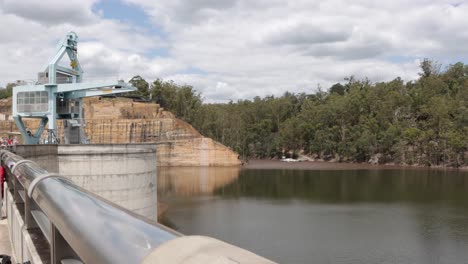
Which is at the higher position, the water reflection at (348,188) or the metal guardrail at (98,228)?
the metal guardrail at (98,228)

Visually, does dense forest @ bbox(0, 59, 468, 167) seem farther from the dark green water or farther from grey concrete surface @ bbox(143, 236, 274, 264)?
grey concrete surface @ bbox(143, 236, 274, 264)

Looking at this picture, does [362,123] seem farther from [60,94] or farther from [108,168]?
[108,168]

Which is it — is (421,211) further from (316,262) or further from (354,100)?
(354,100)

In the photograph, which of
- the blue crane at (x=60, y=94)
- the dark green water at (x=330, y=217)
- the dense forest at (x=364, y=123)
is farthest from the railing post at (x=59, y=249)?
the dense forest at (x=364, y=123)

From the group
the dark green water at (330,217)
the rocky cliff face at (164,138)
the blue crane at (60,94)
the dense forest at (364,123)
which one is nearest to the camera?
the dark green water at (330,217)

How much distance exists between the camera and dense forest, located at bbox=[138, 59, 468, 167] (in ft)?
255

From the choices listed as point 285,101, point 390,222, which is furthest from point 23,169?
point 285,101

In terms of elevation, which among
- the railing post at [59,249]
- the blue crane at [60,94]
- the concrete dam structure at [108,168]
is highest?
the blue crane at [60,94]

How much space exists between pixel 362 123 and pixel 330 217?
59702 millimetres

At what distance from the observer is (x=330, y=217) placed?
30750mm

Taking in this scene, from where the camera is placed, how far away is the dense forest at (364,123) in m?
77.9

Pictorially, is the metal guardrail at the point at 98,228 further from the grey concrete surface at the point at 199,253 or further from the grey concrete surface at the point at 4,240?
the grey concrete surface at the point at 4,240

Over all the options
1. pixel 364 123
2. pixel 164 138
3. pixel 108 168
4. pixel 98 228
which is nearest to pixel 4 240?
pixel 98 228

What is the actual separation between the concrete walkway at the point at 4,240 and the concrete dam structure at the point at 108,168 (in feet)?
48.0
